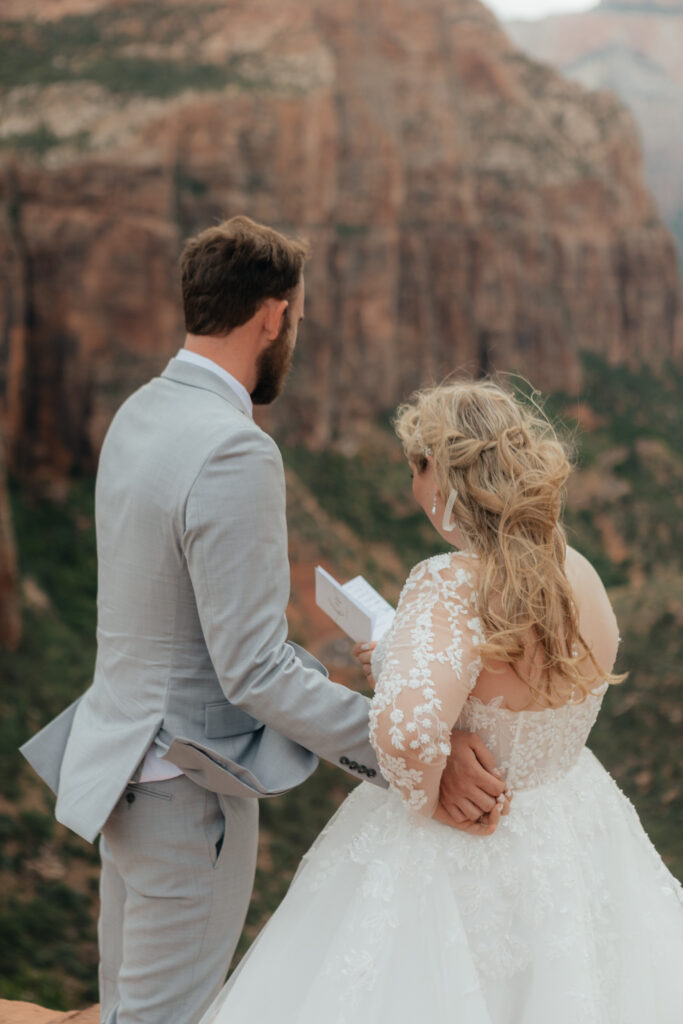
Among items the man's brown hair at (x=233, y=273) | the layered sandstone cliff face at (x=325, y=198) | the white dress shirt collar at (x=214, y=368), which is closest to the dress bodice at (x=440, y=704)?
the white dress shirt collar at (x=214, y=368)

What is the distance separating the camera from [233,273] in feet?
7.84

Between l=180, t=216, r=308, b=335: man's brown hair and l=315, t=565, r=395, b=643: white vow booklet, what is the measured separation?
0.73m

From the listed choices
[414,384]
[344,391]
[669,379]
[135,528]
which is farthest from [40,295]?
[669,379]

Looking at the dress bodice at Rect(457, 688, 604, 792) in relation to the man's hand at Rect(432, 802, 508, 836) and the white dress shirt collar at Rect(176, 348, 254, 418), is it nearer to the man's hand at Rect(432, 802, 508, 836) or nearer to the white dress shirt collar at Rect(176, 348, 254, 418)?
the man's hand at Rect(432, 802, 508, 836)

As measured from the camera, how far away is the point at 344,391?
26922 millimetres

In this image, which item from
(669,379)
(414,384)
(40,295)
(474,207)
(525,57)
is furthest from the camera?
(669,379)

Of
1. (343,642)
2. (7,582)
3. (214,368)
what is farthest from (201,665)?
(343,642)

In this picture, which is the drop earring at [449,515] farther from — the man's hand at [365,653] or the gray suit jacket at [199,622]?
the man's hand at [365,653]

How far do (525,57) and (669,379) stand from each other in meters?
13.6

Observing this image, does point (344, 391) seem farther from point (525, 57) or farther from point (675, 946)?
point (675, 946)

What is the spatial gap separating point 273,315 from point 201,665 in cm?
91

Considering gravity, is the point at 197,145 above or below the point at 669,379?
above

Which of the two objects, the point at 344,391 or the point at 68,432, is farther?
the point at 344,391

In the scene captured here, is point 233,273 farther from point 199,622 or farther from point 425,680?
point 425,680
